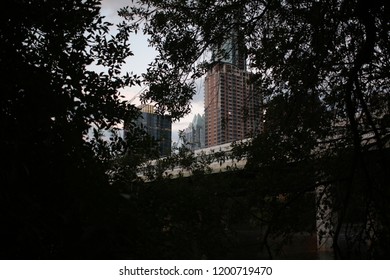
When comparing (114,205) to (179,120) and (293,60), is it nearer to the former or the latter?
(179,120)

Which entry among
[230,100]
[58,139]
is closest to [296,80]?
[230,100]

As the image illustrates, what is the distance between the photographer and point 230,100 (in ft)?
23.7

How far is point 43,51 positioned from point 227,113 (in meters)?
4.62

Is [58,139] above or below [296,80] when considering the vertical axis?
below

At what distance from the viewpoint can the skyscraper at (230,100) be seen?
685cm

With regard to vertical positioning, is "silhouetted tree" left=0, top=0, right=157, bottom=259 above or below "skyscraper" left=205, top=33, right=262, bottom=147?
below

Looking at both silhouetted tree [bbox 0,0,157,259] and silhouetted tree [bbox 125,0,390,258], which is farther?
silhouetted tree [bbox 125,0,390,258]

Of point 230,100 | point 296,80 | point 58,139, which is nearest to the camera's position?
point 58,139

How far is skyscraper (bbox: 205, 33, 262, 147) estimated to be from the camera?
685 centimetres

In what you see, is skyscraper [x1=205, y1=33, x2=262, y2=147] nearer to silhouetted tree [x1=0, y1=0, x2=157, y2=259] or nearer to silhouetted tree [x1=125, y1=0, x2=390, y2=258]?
silhouetted tree [x1=125, y1=0, x2=390, y2=258]

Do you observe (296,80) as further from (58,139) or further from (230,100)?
(58,139)

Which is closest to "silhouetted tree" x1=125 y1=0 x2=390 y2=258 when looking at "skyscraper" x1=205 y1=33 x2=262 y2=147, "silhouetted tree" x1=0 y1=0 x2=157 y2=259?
"skyscraper" x1=205 y1=33 x2=262 y2=147

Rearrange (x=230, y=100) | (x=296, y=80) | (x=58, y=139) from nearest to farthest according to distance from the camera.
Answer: (x=58, y=139)
(x=296, y=80)
(x=230, y=100)

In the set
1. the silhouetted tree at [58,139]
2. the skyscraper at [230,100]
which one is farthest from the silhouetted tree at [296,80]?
the silhouetted tree at [58,139]
